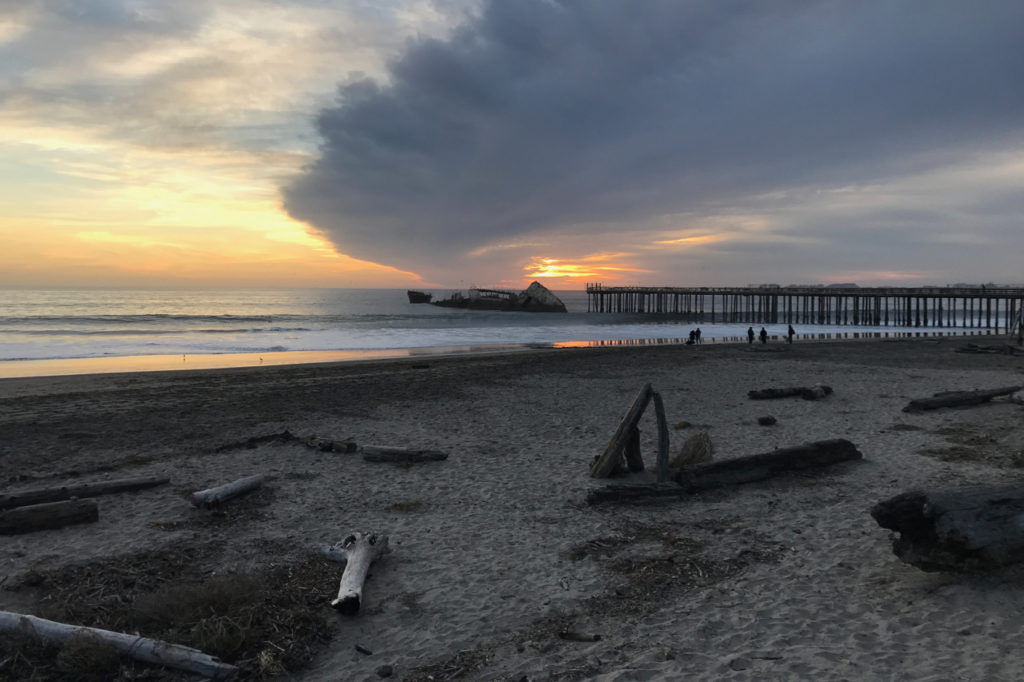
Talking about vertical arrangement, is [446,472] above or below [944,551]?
below

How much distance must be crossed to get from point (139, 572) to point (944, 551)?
7.48 m

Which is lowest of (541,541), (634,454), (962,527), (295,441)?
(541,541)

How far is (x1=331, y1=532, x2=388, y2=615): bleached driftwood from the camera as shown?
5.32m

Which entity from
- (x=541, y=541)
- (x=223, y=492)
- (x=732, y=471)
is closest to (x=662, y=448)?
(x=732, y=471)

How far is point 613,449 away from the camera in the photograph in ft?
30.2

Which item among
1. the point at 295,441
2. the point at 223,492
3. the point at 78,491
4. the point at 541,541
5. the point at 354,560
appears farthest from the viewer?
the point at 295,441

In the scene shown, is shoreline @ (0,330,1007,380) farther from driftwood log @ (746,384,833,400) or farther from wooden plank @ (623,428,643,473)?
wooden plank @ (623,428,643,473)

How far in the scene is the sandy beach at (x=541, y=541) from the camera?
4.57 metres

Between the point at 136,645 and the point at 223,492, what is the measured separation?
3931 mm

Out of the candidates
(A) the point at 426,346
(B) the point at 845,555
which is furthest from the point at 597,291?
(B) the point at 845,555

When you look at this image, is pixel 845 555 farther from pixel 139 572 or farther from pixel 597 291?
pixel 597 291

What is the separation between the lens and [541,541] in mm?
7004

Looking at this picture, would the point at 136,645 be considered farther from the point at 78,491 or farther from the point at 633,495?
the point at 633,495

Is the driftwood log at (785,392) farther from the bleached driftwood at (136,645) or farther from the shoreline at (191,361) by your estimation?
the shoreline at (191,361)
